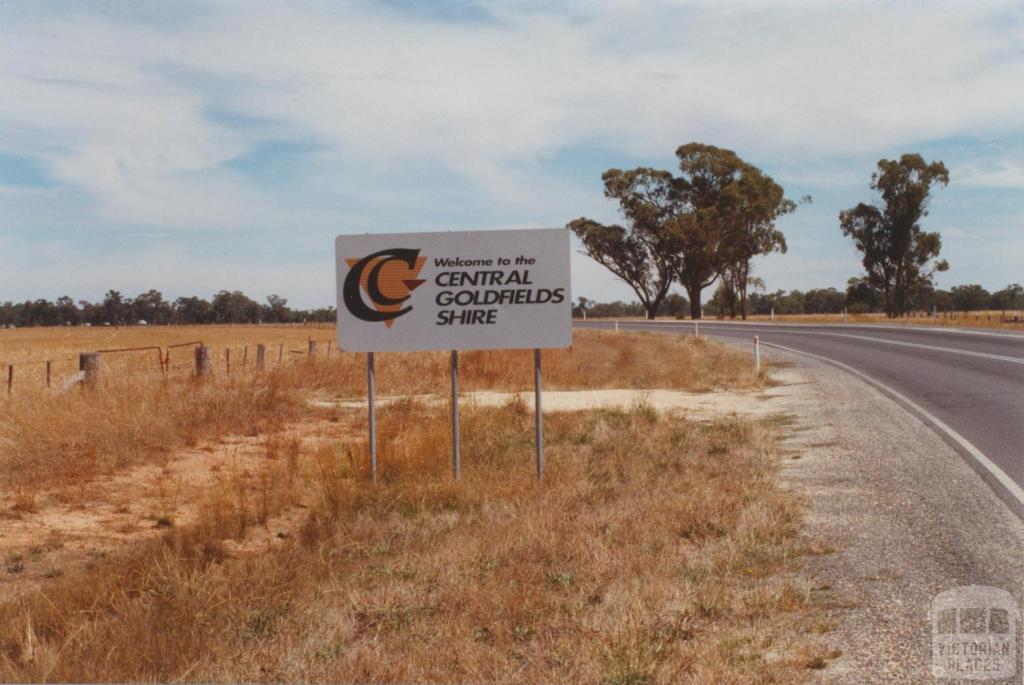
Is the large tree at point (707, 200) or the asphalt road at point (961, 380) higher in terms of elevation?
the large tree at point (707, 200)

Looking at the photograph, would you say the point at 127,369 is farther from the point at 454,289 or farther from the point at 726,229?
the point at 726,229

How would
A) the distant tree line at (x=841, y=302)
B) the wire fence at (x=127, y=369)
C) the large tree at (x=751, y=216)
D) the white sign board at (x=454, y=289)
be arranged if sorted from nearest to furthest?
the white sign board at (x=454, y=289), the wire fence at (x=127, y=369), the large tree at (x=751, y=216), the distant tree line at (x=841, y=302)

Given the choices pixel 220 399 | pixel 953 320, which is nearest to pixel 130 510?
pixel 220 399

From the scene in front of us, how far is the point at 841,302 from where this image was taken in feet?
483

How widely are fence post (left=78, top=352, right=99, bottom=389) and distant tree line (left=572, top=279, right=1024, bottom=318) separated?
75710 millimetres

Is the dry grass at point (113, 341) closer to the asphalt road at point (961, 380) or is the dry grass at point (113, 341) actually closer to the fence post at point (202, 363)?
the fence post at point (202, 363)

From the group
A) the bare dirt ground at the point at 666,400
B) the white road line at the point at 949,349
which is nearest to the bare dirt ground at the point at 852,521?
the bare dirt ground at the point at 666,400

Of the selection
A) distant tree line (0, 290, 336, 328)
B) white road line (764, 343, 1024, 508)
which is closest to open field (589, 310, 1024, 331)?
white road line (764, 343, 1024, 508)

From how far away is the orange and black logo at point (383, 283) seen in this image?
370 inches

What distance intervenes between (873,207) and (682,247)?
826 inches

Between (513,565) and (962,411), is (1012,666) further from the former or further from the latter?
(962,411)

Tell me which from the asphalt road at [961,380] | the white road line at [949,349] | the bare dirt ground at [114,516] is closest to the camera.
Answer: the bare dirt ground at [114,516]

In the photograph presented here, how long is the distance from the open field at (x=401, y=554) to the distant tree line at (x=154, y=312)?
131126mm

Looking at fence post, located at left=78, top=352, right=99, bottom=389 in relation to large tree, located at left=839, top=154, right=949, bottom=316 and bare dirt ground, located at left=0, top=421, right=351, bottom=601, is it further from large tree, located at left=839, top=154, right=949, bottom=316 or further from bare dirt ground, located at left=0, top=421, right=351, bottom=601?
large tree, located at left=839, top=154, right=949, bottom=316
